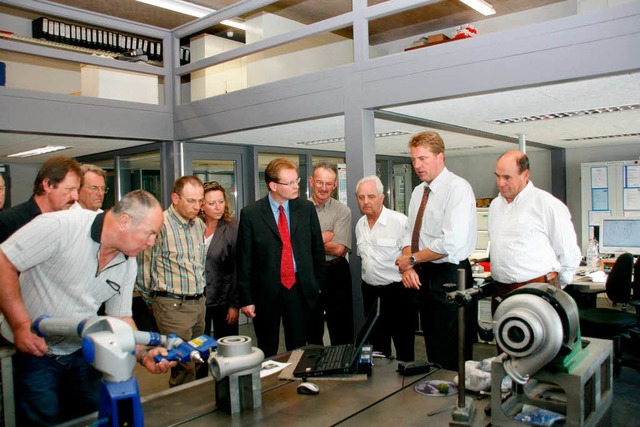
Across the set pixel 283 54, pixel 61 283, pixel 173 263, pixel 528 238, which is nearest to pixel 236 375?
pixel 61 283

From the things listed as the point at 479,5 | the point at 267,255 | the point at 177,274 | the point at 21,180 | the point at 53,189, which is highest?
the point at 479,5

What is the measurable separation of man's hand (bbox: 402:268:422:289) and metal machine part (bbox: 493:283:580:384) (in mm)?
1178

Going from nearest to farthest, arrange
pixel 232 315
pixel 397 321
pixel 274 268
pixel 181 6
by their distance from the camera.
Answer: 1. pixel 274 268
2. pixel 397 321
3. pixel 232 315
4. pixel 181 6

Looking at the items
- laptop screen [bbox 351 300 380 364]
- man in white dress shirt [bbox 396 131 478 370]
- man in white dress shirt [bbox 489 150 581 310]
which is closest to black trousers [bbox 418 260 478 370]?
man in white dress shirt [bbox 396 131 478 370]

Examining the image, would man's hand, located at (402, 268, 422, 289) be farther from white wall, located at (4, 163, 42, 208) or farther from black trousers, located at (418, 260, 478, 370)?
white wall, located at (4, 163, 42, 208)

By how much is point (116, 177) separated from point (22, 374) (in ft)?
12.7

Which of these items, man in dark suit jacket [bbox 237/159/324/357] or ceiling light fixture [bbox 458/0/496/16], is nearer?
man in dark suit jacket [bbox 237/159/324/357]

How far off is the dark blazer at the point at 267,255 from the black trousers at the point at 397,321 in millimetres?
421

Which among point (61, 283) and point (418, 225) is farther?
point (418, 225)

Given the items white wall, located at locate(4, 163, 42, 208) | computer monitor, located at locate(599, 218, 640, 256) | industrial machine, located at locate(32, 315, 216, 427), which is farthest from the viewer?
white wall, located at locate(4, 163, 42, 208)

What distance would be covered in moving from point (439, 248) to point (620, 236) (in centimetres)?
384

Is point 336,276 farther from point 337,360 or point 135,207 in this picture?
point 135,207

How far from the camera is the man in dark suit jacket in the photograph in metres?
2.83

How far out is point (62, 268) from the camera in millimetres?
1872
